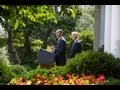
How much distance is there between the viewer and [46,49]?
689cm

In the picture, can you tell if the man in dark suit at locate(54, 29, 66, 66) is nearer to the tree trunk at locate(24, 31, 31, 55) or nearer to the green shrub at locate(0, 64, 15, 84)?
the tree trunk at locate(24, 31, 31, 55)

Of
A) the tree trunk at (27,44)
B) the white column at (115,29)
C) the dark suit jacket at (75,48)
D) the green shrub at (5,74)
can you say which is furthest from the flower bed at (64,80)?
the white column at (115,29)

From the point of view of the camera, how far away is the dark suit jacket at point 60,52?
694 cm

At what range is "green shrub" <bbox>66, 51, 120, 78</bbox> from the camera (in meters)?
5.98

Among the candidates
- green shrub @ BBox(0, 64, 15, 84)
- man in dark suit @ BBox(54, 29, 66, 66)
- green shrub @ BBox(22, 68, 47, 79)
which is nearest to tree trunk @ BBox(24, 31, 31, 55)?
man in dark suit @ BBox(54, 29, 66, 66)

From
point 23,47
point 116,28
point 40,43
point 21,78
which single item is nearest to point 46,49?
point 40,43

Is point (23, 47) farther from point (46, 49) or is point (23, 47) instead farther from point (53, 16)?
point (53, 16)

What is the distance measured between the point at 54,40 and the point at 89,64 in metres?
1.30

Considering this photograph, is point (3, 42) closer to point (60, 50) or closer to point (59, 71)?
point (60, 50)

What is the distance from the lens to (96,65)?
6.04 meters

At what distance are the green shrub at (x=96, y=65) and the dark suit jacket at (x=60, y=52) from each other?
0.62 m

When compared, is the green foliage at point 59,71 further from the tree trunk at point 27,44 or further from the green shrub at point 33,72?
the tree trunk at point 27,44

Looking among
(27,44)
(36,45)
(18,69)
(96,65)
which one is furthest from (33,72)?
(27,44)

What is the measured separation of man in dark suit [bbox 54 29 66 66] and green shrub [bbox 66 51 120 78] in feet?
2.05
